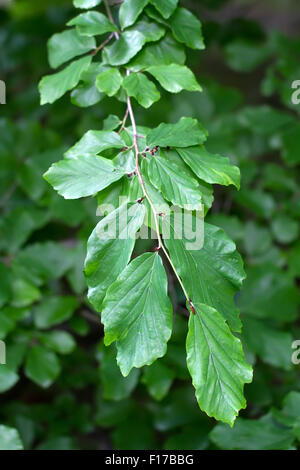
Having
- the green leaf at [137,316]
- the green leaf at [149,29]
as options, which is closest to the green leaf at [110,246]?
the green leaf at [137,316]

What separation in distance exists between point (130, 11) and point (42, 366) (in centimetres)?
73

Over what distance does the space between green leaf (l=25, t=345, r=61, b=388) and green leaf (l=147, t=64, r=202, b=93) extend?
0.65m

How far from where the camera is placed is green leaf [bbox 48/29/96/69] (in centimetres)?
75

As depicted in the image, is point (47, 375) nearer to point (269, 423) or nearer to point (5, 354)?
point (5, 354)

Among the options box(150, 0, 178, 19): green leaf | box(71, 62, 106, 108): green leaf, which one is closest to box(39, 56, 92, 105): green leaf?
box(71, 62, 106, 108): green leaf

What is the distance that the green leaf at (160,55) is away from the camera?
2.31ft

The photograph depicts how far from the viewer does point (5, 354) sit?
0.99 metres

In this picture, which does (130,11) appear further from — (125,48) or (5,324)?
(5,324)

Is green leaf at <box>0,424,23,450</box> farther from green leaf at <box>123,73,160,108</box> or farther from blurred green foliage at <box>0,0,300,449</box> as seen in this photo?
green leaf at <box>123,73,160,108</box>

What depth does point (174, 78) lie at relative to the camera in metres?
0.66

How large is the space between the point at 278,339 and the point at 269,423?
0.23 meters

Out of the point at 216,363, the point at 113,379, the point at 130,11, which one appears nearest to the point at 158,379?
the point at 113,379

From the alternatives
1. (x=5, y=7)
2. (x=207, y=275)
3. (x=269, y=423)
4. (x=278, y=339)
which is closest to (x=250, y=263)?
(x=278, y=339)

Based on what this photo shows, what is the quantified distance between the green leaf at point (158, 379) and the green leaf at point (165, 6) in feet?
2.11
